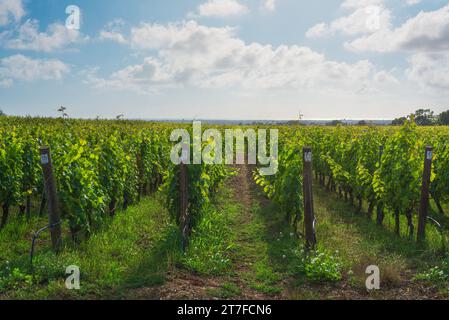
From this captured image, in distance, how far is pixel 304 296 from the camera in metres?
5.50

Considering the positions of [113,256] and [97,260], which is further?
[113,256]

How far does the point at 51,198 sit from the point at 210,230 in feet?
11.0

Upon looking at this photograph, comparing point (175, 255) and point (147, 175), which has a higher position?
point (147, 175)

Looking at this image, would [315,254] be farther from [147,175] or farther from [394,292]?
[147,175]

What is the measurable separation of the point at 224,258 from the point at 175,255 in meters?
0.95

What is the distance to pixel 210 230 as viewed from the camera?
332 inches

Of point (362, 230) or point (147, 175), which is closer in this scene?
point (362, 230)

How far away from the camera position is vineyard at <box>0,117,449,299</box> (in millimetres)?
5848

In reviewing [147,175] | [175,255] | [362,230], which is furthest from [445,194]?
[147,175]

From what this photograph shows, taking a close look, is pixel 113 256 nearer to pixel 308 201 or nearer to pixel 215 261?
pixel 215 261

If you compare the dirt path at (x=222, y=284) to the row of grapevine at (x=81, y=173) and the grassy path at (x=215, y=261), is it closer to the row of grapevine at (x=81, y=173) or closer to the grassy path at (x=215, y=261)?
the grassy path at (x=215, y=261)

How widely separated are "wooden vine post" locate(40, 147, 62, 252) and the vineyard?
3 cm
